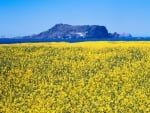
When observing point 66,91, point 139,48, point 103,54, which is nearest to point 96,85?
point 66,91

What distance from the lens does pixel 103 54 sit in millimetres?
29453

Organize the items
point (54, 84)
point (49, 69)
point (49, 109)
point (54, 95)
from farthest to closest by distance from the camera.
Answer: point (49, 69)
point (54, 84)
point (54, 95)
point (49, 109)

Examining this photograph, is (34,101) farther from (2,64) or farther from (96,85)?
(2,64)

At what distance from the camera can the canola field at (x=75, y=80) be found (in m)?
21.0

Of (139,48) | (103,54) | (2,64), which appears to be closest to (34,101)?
(2,64)

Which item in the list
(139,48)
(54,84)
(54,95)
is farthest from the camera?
(139,48)

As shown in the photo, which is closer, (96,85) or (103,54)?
(96,85)

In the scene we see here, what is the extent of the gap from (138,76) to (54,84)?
5.01 metres

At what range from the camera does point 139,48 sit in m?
30.9

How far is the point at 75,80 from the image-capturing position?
24.5m

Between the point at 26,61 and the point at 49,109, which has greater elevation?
the point at 26,61

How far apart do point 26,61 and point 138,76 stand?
814 centimetres

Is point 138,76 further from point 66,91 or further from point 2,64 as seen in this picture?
point 2,64

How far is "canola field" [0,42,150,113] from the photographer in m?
21.0
